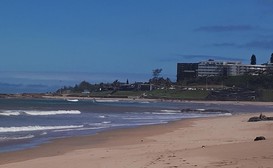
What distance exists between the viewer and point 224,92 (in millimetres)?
146250

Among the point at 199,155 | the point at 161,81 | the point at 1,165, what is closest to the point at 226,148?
the point at 199,155

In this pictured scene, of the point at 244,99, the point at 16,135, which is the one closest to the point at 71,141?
the point at 16,135

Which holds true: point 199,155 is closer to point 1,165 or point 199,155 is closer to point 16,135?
point 1,165

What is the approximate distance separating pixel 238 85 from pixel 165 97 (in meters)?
23.7

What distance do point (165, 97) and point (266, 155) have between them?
457ft

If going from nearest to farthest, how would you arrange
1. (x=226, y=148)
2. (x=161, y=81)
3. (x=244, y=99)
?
(x=226, y=148) → (x=244, y=99) → (x=161, y=81)

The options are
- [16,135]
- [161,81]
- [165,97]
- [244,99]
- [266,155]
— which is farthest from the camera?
[161,81]

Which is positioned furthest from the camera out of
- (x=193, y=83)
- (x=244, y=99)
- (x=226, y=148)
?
(x=193, y=83)

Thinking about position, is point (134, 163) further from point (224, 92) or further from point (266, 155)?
point (224, 92)

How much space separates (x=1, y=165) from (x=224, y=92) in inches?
5345

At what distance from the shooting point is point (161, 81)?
196m

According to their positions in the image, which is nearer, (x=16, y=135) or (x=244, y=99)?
(x=16, y=135)

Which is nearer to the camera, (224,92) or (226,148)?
(226,148)

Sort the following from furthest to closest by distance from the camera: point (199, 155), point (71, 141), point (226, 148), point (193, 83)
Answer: point (193, 83)
point (71, 141)
point (226, 148)
point (199, 155)
